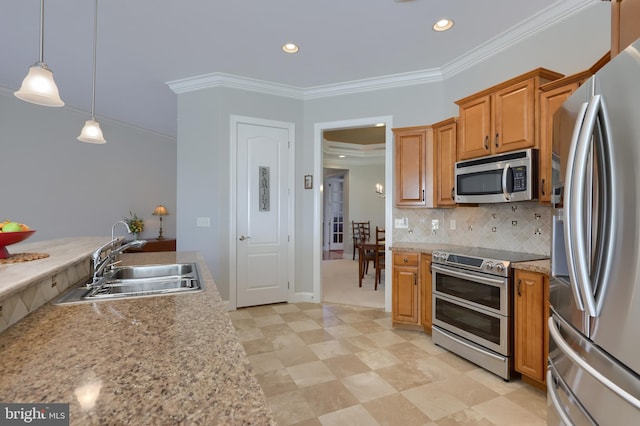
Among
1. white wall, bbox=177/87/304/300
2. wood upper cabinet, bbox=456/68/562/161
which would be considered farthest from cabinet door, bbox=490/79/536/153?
white wall, bbox=177/87/304/300

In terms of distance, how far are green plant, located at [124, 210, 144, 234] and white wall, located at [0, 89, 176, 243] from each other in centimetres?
12

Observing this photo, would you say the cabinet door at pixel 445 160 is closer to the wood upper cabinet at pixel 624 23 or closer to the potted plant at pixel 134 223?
the wood upper cabinet at pixel 624 23

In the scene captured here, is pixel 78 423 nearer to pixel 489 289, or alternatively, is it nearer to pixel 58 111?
pixel 489 289

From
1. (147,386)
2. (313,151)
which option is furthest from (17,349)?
(313,151)

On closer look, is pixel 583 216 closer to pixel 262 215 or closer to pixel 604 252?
pixel 604 252

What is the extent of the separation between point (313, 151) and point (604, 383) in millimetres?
3653

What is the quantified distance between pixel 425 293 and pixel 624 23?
237 centimetres

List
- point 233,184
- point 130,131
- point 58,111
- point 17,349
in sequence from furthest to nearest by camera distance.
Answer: point 130,131 → point 58,111 → point 233,184 → point 17,349

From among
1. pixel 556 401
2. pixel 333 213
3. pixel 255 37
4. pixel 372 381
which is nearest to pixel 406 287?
pixel 372 381

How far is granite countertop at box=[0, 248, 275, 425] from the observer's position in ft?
1.98

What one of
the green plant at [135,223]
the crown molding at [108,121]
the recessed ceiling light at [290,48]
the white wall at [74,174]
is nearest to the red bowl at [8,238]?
the recessed ceiling light at [290,48]

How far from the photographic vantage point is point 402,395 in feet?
6.86

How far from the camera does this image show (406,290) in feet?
10.5

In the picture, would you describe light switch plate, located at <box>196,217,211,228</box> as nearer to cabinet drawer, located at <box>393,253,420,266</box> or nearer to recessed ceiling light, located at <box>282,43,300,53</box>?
recessed ceiling light, located at <box>282,43,300,53</box>
